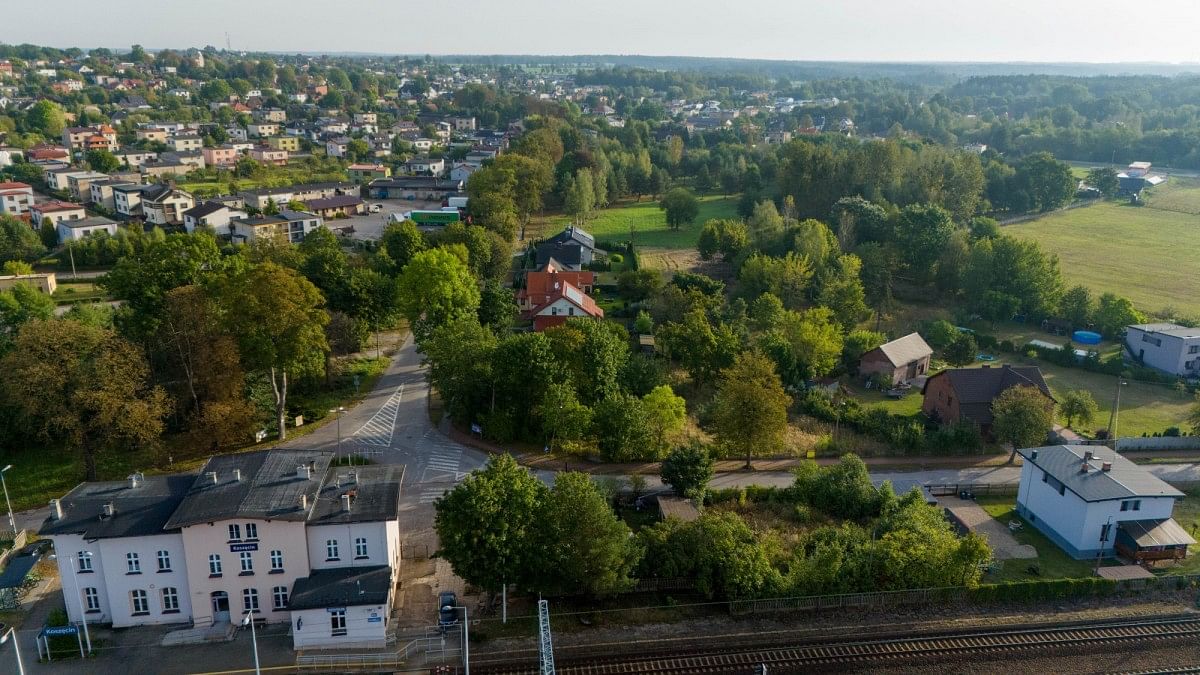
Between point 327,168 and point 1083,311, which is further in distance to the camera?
point 327,168

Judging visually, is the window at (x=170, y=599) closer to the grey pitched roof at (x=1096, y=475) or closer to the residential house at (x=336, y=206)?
the grey pitched roof at (x=1096, y=475)

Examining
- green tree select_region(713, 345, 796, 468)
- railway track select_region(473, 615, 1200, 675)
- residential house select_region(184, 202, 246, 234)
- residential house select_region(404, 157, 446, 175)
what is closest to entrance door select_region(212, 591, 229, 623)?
railway track select_region(473, 615, 1200, 675)

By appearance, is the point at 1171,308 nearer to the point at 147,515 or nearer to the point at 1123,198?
the point at 1123,198

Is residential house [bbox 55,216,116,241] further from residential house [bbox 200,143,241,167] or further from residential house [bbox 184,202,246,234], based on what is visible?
residential house [bbox 200,143,241,167]

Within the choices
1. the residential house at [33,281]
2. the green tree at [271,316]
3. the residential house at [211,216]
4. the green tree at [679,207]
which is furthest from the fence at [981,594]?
the residential house at [211,216]

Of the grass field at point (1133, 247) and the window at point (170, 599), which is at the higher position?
the grass field at point (1133, 247)

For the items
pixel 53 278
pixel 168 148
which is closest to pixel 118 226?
pixel 53 278

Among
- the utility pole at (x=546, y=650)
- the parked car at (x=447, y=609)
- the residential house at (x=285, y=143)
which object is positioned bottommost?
the parked car at (x=447, y=609)
